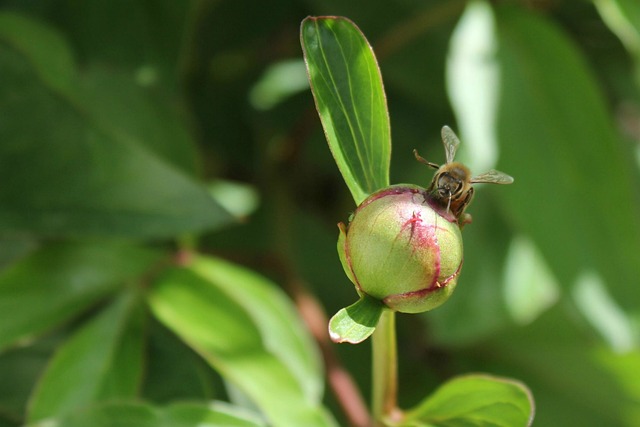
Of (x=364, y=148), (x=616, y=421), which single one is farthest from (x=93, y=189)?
(x=616, y=421)

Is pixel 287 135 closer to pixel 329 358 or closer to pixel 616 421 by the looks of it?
pixel 329 358

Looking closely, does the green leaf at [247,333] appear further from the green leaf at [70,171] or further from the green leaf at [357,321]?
the green leaf at [357,321]

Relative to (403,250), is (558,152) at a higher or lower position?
higher

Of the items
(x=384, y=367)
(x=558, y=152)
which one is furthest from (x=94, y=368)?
(x=558, y=152)

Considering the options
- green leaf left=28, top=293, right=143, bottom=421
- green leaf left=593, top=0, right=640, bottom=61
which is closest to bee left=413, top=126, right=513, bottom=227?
green leaf left=28, top=293, right=143, bottom=421

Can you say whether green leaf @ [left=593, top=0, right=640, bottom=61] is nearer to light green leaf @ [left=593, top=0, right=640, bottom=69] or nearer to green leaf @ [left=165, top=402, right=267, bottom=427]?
light green leaf @ [left=593, top=0, right=640, bottom=69]

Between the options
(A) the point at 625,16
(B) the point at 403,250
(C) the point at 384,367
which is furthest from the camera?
(A) the point at 625,16

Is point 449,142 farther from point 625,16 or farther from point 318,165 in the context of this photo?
point 318,165
